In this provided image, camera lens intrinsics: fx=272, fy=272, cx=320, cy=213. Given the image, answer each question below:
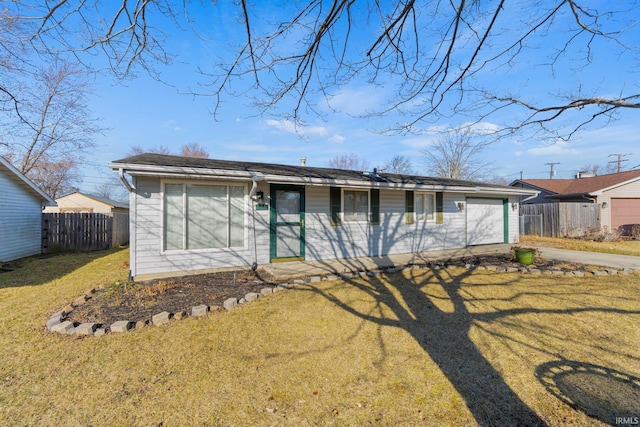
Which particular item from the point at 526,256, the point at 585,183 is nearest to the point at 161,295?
the point at 526,256

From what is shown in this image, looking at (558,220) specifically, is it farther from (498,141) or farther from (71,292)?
(71,292)

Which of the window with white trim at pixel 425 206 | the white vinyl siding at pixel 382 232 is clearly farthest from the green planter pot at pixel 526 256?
the window with white trim at pixel 425 206

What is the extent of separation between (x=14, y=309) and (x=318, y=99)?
599 centimetres

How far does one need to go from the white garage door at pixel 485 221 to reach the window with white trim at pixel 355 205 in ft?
15.2

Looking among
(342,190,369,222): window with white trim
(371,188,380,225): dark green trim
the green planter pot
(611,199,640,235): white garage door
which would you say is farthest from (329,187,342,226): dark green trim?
(611,199,640,235): white garage door

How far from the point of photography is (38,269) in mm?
7574

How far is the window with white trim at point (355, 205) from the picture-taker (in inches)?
319

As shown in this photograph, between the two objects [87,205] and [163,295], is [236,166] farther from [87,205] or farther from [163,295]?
[87,205]

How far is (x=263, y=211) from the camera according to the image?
6980 millimetres

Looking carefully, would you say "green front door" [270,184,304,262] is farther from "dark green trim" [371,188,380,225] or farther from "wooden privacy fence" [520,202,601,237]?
"wooden privacy fence" [520,202,601,237]

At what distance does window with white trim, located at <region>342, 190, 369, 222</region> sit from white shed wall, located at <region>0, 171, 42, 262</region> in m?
10.7

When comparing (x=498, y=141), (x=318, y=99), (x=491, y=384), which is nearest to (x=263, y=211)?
(x=318, y=99)

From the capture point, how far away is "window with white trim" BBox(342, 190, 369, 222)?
810 cm

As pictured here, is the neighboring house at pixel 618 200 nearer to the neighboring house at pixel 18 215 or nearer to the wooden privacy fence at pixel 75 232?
the wooden privacy fence at pixel 75 232
